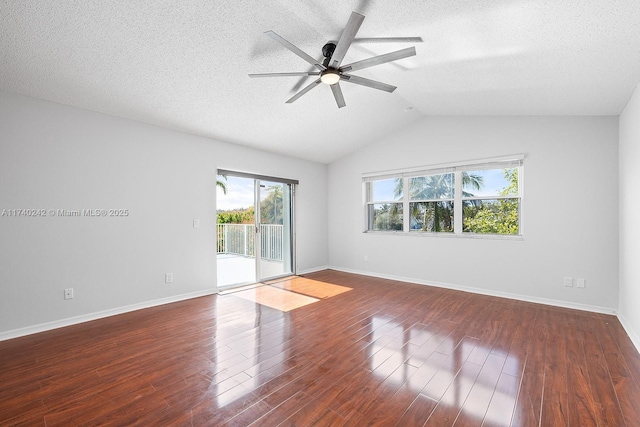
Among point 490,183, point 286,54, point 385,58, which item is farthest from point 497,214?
point 286,54

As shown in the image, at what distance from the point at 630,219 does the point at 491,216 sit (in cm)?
157

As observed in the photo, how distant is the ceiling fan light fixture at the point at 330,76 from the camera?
7.91 feet

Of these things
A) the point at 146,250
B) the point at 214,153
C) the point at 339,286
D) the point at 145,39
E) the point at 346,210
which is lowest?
the point at 339,286

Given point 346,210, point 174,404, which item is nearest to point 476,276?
point 346,210

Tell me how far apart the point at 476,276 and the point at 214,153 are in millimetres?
4648

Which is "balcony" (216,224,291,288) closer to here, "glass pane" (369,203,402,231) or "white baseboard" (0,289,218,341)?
"white baseboard" (0,289,218,341)

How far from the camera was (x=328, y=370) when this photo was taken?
220 centimetres

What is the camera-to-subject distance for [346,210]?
6.12 m

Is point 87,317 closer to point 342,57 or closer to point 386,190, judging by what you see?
point 342,57

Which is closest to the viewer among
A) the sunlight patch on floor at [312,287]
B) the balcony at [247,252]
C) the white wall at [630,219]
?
the white wall at [630,219]

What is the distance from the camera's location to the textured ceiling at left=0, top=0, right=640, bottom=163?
6.72ft

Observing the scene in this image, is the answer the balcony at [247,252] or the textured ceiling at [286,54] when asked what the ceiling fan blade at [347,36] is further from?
the balcony at [247,252]

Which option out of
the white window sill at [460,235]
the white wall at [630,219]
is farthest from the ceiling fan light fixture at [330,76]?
the white window sill at [460,235]

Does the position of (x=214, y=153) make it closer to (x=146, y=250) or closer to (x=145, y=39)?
(x=146, y=250)
